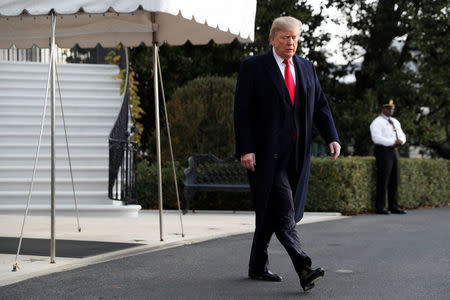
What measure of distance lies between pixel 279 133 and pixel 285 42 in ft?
2.29

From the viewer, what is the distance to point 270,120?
5637 millimetres

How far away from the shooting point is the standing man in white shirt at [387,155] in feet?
44.8

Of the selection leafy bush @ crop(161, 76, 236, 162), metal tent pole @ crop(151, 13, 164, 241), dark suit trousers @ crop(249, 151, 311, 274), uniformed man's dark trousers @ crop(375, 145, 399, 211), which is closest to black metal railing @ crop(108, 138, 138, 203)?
leafy bush @ crop(161, 76, 236, 162)

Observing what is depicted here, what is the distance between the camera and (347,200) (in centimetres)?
1331

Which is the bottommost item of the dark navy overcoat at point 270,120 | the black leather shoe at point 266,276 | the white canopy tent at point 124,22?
the black leather shoe at point 266,276

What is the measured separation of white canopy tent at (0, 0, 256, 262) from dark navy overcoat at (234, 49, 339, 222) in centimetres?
184

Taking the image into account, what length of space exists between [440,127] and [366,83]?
2.50 m

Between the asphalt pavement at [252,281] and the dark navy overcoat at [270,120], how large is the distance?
715mm

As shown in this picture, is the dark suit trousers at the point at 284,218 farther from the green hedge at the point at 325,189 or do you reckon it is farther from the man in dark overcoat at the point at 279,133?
the green hedge at the point at 325,189

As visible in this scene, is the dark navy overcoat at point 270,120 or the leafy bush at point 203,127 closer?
the dark navy overcoat at point 270,120

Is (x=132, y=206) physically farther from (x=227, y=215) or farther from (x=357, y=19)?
(x=357, y=19)

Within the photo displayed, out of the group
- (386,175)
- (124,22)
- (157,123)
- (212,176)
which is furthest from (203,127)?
(157,123)

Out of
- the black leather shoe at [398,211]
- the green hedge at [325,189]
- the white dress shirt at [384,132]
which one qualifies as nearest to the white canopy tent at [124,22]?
the green hedge at [325,189]

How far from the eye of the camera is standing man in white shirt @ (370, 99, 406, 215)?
537 inches
